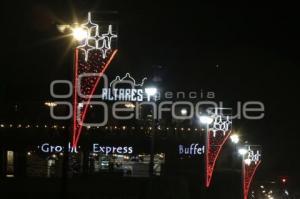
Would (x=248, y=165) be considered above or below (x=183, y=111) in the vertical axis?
below

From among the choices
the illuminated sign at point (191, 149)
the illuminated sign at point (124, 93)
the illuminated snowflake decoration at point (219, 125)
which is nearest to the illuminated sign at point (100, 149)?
the illuminated sign at point (124, 93)

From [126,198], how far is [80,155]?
13724mm

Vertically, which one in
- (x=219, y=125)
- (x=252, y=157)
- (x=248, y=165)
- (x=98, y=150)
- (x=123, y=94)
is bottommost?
(x=248, y=165)

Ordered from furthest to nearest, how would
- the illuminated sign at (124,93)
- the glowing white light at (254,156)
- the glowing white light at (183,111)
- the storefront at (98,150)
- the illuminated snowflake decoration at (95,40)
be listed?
the glowing white light at (183,111), the glowing white light at (254,156), the illuminated sign at (124,93), the storefront at (98,150), the illuminated snowflake decoration at (95,40)

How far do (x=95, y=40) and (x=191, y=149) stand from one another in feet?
69.9

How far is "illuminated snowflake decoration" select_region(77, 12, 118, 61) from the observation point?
18127 mm

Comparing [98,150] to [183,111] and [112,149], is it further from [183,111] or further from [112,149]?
[183,111]

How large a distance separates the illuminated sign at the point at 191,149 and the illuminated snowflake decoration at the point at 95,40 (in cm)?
2083

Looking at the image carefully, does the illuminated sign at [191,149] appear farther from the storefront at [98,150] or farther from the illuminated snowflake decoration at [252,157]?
the illuminated snowflake decoration at [252,157]

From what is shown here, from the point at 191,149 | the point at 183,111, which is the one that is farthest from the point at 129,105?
the point at 183,111

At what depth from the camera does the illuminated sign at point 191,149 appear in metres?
39.1

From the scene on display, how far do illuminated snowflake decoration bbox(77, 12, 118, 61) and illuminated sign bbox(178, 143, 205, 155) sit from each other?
2083cm

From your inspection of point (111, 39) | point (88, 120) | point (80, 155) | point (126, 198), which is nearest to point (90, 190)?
point (126, 198)

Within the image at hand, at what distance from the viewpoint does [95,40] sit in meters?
18.6
